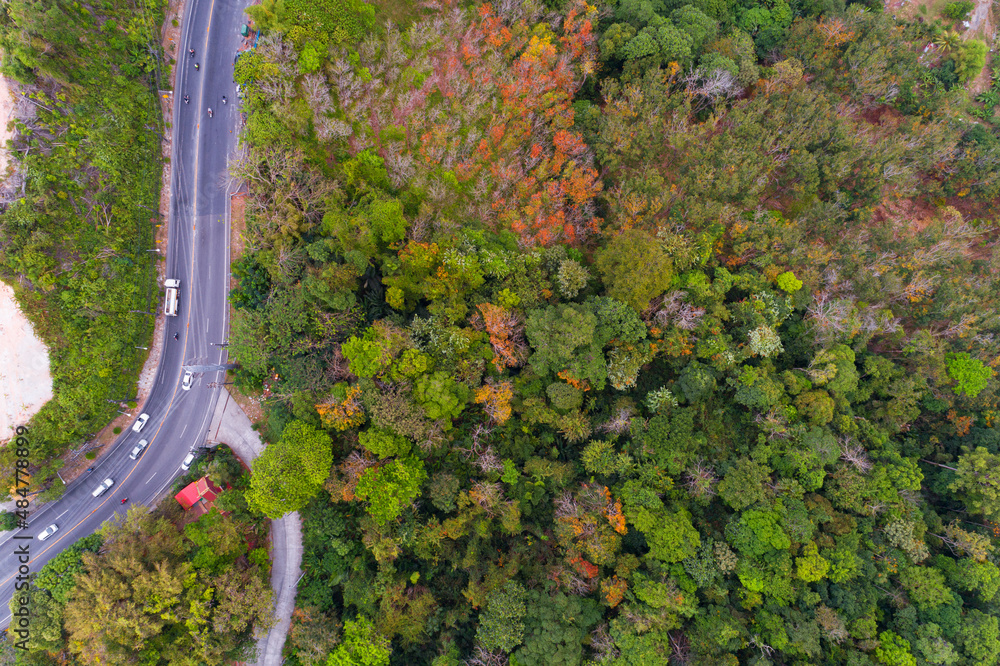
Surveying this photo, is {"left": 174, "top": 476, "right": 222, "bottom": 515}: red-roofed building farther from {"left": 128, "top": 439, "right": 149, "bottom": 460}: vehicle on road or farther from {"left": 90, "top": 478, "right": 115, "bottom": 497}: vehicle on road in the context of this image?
{"left": 90, "top": 478, "right": 115, "bottom": 497}: vehicle on road

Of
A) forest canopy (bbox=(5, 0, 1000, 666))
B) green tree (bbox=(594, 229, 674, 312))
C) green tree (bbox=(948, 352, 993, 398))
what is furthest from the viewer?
green tree (bbox=(948, 352, 993, 398))

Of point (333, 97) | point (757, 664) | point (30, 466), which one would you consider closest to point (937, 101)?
point (757, 664)

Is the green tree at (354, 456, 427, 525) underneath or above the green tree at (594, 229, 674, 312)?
underneath

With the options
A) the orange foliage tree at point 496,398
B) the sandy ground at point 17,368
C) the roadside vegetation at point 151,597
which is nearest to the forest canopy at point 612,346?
the orange foliage tree at point 496,398

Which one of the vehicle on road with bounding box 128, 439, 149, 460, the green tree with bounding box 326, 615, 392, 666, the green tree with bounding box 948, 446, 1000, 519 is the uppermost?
the vehicle on road with bounding box 128, 439, 149, 460

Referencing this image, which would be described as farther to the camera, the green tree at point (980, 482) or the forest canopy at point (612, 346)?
the green tree at point (980, 482)

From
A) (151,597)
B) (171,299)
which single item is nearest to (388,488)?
(151,597)

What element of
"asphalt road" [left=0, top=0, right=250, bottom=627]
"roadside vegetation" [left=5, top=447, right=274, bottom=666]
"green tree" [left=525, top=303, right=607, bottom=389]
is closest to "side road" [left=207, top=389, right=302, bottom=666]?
"asphalt road" [left=0, top=0, right=250, bottom=627]

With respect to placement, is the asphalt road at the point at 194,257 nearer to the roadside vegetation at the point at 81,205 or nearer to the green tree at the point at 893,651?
the roadside vegetation at the point at 81,205
